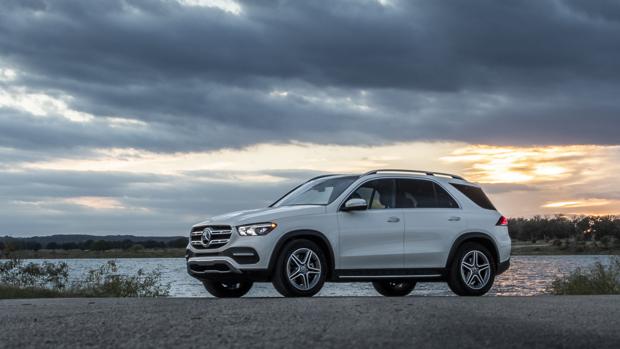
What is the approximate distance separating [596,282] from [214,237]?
1080cm

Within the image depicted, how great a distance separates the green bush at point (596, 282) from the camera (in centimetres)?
1994

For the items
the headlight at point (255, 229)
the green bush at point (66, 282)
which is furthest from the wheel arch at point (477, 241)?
the green bush at point (66, 282)

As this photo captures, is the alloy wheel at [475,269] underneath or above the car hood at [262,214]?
underneath

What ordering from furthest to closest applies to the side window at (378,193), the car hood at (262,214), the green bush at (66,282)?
1. the green bush at (66,282)
2. the side window at (378,193)
3. the car hood at (262,214)

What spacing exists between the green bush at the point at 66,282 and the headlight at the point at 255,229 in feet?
31.7

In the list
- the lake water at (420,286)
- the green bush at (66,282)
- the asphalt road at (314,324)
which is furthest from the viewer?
the lake water at (420,286)

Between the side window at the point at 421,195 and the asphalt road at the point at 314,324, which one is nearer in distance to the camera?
the asphalt road at the point at 314,324

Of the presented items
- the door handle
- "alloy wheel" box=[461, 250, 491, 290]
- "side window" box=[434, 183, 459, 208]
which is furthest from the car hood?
"alloy wheel" box=[461, 250, 491, 290]

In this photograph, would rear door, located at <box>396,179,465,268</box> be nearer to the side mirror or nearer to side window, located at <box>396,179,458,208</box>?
side window, located at <box>396,179,458,208</box>

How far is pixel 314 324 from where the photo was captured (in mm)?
8578

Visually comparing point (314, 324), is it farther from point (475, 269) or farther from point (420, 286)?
point (420, 286)

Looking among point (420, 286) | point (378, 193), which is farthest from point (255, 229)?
point (420, 286)

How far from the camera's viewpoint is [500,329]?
8422 mm

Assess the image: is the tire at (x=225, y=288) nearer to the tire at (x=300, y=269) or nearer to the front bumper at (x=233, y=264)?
the front bumper at (x=233, y=264)
